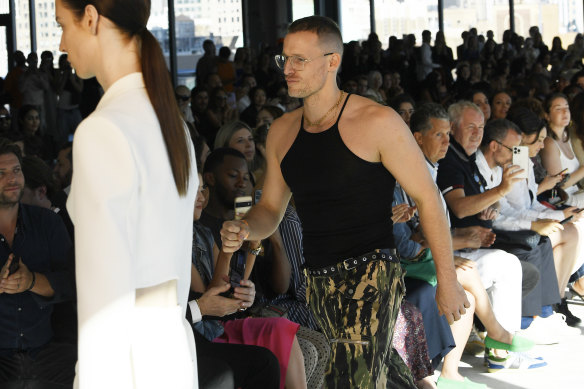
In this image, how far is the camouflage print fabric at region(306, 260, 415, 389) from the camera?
97.2 inches

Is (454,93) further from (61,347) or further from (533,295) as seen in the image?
(61,347)

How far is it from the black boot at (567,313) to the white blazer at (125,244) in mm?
4251

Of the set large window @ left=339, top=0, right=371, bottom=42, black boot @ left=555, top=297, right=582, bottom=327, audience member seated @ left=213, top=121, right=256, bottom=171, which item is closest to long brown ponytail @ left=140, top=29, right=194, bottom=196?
audience member seated @ left=213, top=121, right=256, bottom=171

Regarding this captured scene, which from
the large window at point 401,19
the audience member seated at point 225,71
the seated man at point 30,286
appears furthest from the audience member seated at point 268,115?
the large window at point 401,19

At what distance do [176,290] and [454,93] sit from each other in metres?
10.5

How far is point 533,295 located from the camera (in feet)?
16.4

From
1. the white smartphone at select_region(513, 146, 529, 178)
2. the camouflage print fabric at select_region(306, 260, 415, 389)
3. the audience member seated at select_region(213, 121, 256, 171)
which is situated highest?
the audience member seated at select_region(213, 121, 256, 171)

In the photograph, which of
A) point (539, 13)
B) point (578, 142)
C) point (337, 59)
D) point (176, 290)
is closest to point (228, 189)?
point (337, 59)

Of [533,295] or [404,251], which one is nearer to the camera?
[404,251]

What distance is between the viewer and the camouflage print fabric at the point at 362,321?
2.47m

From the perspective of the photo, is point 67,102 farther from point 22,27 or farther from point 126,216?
point 126,216

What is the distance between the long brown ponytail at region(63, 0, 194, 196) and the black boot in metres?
4.27

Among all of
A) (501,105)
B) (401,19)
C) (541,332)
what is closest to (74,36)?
(541,332)

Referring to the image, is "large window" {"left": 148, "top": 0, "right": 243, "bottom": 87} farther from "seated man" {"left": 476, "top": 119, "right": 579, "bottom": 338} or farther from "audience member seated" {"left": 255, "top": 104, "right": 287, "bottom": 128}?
"seated man" {"left": 476, "top": 119, "right": 579, "bottom": 338}
